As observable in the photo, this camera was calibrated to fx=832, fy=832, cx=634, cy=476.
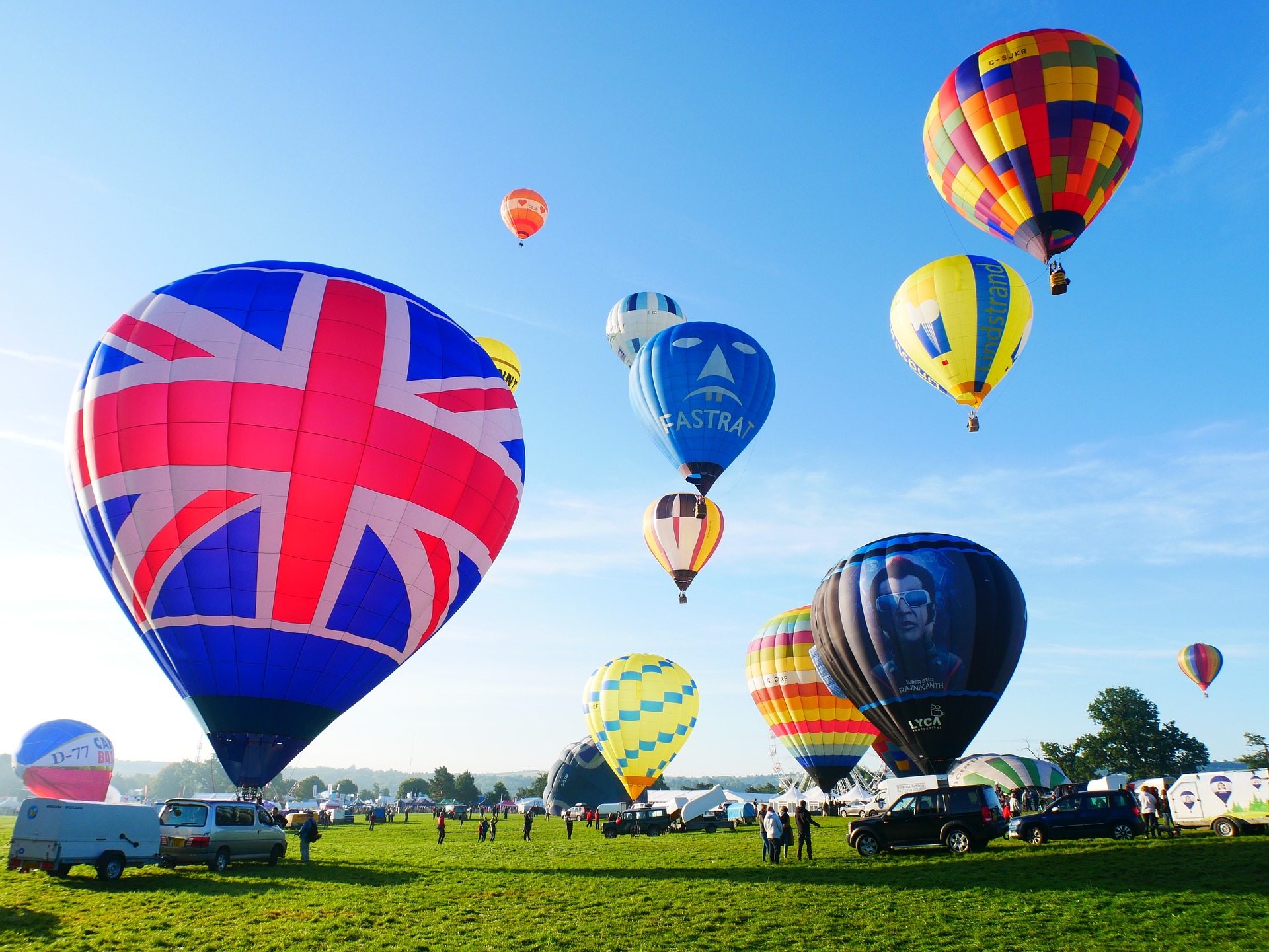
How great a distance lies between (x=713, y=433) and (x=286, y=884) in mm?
22244

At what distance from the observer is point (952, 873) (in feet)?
46.0

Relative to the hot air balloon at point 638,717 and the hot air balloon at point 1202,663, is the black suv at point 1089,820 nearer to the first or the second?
the hot air balloon at point 638,717

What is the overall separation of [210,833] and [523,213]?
105ft

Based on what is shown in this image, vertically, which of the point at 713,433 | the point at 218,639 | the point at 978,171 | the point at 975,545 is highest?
the point at 978,171

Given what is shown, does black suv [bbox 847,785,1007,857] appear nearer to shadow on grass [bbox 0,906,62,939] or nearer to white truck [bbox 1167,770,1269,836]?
white truck [bbox 1167,770,1269,836]

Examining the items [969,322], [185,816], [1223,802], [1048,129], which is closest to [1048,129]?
[1048,129]

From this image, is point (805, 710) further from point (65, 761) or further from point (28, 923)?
point (65, 761)

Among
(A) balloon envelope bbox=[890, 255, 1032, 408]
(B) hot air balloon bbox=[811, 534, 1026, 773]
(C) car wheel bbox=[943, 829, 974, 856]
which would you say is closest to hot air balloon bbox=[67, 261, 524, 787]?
(B) hot air balloon bbox=[811, 534, 1026, 773]

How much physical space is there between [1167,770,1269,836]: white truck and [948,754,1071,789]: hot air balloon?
850 inches

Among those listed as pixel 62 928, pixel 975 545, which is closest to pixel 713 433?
pixel 975 545

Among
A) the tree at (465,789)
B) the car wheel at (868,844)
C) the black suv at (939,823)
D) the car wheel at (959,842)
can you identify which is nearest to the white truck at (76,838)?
the car wheel at (868,844)

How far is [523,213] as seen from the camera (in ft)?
135

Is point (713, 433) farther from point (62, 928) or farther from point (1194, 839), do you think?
point (62, 928)

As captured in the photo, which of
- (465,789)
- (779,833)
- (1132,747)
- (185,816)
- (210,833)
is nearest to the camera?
(210,833)
